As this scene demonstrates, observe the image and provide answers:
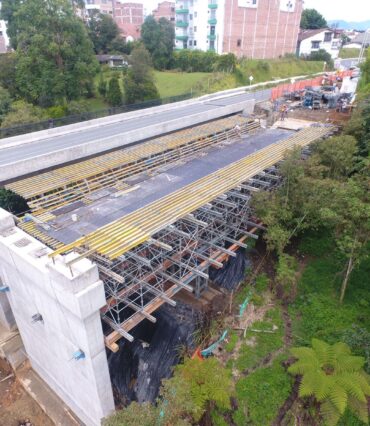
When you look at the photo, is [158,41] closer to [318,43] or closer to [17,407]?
[318,43]

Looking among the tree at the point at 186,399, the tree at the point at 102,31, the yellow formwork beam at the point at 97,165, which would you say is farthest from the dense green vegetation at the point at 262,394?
the tree at the point at 102,31

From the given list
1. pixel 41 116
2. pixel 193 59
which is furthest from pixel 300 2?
pixel 41 116

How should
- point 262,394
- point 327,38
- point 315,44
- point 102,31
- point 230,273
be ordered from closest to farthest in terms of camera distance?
point 262,394 → point 230,273 → point 102,31 → point 327,38 → point 315,44

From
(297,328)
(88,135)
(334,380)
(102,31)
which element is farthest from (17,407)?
(102,31)

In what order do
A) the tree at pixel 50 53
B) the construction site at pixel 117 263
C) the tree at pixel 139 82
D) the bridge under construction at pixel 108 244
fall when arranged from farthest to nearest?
the tree at pixel 139 82 < the tree at pixel 50 53 < the construction site at pixel 117 263 < the bridge under construction at pixel 108 244

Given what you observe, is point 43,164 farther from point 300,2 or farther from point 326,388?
point 300,2

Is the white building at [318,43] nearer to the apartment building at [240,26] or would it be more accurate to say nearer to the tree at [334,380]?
the apartment building at [240,26]
